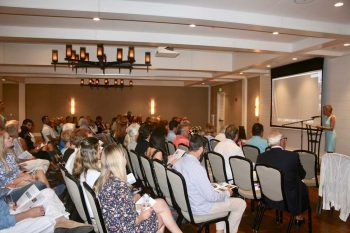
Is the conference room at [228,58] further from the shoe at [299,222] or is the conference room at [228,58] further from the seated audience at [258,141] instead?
the seated audience at [258,141]

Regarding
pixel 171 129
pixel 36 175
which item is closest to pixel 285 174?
pixel 36 175

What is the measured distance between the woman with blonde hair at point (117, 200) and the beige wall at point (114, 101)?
15.2 metres

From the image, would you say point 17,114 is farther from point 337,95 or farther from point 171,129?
point 337,95

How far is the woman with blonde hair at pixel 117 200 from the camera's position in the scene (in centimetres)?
226

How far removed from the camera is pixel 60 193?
4.02 metres

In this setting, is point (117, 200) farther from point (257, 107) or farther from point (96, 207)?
point (257, 107)

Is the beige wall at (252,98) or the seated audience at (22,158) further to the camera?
the beige wall at (252,98)

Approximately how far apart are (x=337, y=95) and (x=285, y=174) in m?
5.69

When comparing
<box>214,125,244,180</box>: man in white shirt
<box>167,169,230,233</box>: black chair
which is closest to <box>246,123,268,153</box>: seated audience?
<box>214,125,244,180</box>: man in white shirt

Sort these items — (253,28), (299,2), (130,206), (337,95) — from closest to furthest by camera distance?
(130,206) → (299,2) → (253,28) → (337,95)

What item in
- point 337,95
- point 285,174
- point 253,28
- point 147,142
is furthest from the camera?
point 337,95

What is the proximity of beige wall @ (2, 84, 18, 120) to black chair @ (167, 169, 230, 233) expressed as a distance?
15.6 meters

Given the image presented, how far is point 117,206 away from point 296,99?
26.9 feet

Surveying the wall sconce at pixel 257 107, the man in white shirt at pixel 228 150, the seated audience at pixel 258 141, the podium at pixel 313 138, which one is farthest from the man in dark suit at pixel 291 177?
the wall sconce at pixel 257 107
